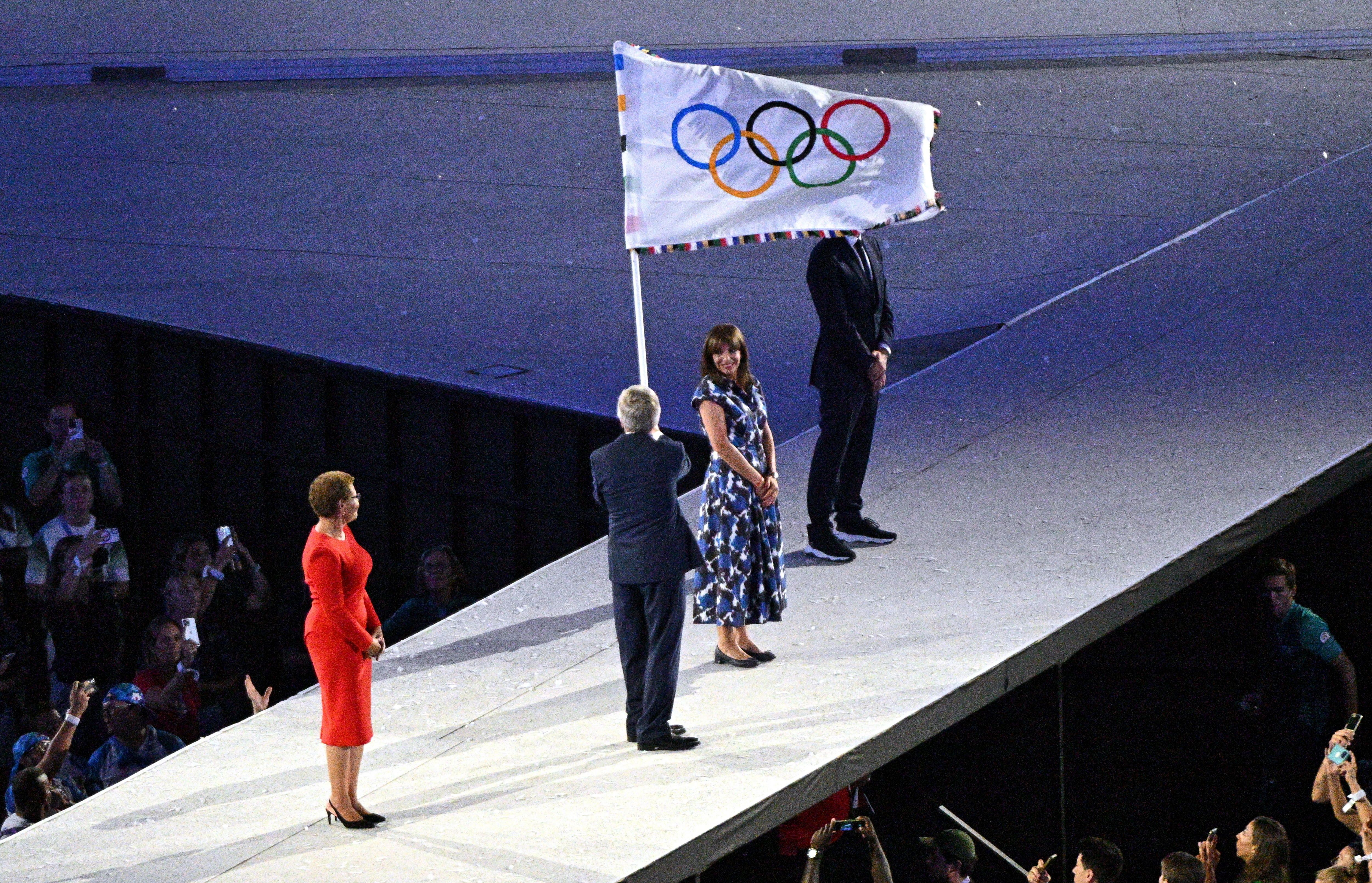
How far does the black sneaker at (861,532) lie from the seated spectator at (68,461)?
16.0ft

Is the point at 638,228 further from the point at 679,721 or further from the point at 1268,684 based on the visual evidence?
the point at 1268,684

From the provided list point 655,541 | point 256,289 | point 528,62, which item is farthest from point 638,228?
point 528,62

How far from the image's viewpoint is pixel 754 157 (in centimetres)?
809

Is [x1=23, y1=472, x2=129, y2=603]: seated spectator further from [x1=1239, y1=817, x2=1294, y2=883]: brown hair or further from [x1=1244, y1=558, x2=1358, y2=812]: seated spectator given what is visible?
[x1=1239, y1=817, x2=1294, y2=883]: brown hair

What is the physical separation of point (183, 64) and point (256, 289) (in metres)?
5.89

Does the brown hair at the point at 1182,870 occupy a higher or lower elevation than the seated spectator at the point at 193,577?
lower

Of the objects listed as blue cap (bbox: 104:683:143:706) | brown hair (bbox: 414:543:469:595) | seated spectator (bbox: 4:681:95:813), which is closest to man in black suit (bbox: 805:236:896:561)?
brown hair (bbox: 414:543:469:595)

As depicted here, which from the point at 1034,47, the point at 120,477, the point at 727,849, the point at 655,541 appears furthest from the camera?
the point at 1034,47

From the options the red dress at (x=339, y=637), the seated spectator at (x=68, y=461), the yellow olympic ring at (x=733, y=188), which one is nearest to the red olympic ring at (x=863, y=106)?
the yellow olympic ring at (x=733, y=188)

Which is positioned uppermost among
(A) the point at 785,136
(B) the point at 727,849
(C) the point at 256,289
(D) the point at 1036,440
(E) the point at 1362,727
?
(A) the point at 785,136

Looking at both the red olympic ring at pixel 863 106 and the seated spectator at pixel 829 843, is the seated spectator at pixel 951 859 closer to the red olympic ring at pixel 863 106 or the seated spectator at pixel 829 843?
the seated spectator at pixel 829 843

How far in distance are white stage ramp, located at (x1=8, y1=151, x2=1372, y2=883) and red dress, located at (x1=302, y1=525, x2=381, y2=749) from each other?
1.29 feet

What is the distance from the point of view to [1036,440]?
9.72m

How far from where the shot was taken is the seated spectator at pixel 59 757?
7.68 meters
